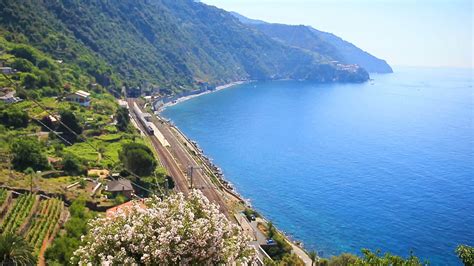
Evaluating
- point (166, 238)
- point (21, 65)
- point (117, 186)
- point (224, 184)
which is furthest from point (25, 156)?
point (21, 65)

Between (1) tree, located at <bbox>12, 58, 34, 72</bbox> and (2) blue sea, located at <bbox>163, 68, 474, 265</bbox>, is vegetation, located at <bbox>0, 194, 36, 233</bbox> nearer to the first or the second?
(2) blue sea, located at <bbox>163, 68, 474, 265</bbox>

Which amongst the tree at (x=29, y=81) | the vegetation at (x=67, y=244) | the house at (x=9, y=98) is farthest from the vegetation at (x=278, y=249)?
the tree at (x=29, y=81)

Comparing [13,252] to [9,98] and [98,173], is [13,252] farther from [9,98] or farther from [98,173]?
[9,98]

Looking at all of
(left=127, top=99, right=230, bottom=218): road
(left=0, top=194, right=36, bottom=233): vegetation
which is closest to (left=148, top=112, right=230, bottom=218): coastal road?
(left=127, top=99, right=230, bottom=218): road

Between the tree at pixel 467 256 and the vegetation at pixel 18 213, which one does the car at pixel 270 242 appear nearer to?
the vegetation at pixel 18 213

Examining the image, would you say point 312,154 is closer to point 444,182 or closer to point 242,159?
point 242,159
